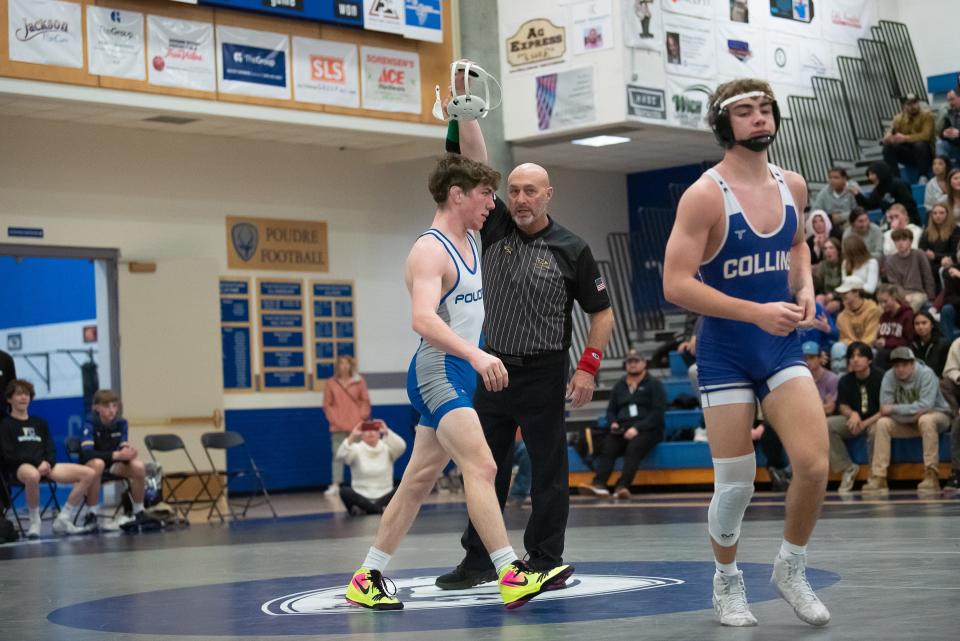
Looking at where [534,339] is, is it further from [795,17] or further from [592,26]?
[795,17]

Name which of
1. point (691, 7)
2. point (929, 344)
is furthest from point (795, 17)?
point (929, 344)

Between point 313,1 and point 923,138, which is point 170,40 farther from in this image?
point 923,138

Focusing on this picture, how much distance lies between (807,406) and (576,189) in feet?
58.6

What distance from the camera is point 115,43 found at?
48.8 ft

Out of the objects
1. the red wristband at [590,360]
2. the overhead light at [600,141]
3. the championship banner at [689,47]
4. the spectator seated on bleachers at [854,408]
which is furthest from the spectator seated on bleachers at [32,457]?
the championship banner at [689,47]

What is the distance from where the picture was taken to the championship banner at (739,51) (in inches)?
757

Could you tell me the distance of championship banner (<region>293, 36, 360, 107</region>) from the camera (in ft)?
54.4

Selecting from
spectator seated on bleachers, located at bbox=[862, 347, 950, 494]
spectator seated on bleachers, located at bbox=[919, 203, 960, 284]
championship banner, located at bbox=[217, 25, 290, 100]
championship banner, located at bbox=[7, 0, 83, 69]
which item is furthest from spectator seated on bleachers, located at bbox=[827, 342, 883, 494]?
championship banner, located at bbox=[7, 0, 83, 69]

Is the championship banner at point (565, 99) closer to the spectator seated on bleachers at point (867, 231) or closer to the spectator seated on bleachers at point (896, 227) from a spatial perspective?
the spectator seated on bleachers at point (867, 231)

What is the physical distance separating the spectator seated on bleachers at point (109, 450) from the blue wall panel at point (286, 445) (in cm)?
458

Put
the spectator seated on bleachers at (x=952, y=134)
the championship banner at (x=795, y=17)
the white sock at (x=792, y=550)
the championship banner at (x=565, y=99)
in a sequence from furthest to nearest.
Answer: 1. the championship banner at (x=795, y=17)
2. the championship banner at (x=565, y=99)
3. the spectator seated on bleachers at (x=952, y=134)
4. the white sock at (x=792, y=550)

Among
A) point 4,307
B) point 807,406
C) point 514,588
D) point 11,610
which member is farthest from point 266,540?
point 4,307

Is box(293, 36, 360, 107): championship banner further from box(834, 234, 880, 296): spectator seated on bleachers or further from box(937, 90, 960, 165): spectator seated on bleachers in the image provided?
box(937, 90, 960, 165): spectator seated on bleachers

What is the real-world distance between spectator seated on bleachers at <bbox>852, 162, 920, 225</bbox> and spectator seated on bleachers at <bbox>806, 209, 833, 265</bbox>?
1.30 metres
